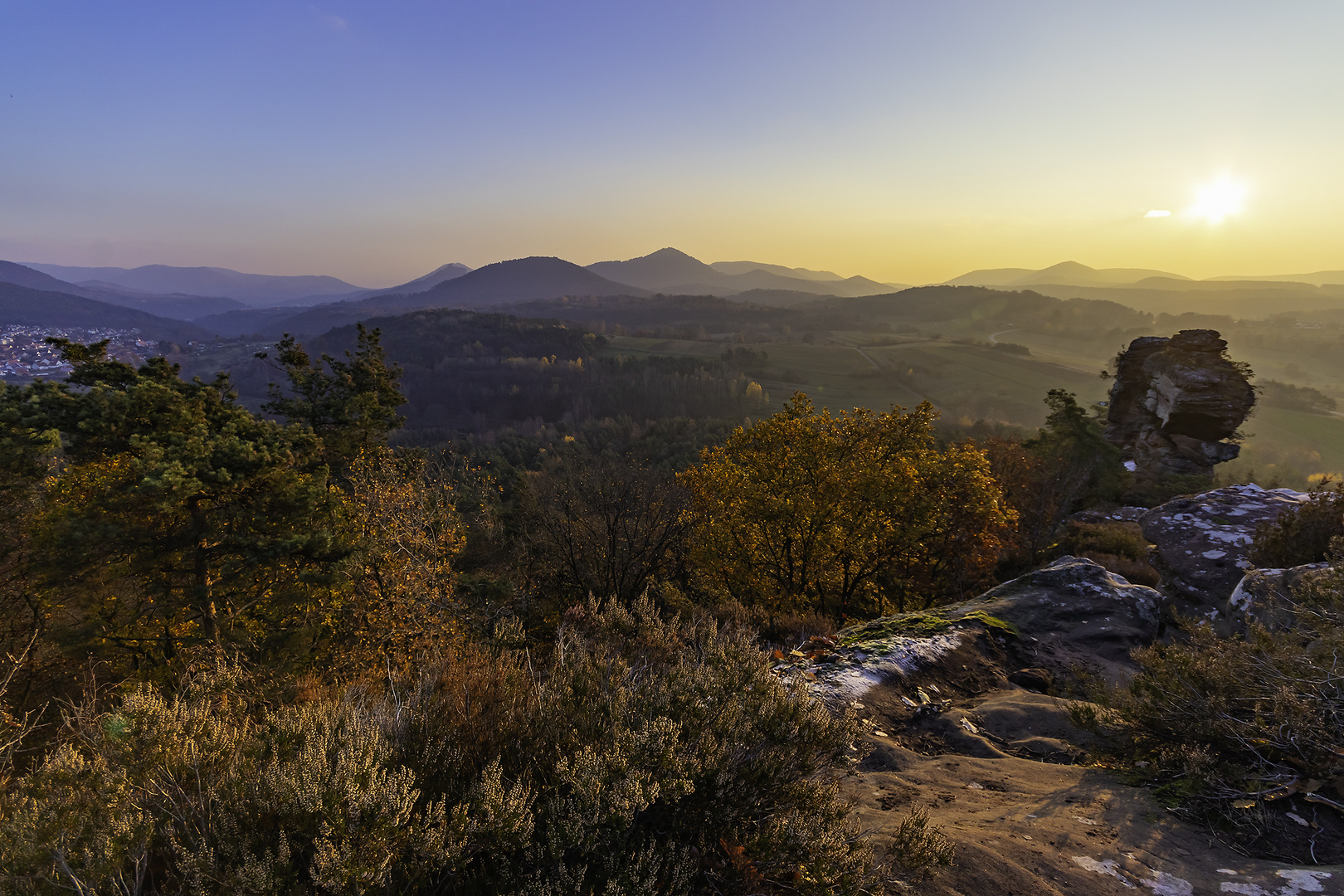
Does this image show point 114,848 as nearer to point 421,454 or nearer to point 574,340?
point 421,454

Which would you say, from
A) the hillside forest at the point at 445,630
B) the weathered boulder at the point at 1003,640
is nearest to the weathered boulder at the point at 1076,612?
the weathered boulder at the point at 1003,640

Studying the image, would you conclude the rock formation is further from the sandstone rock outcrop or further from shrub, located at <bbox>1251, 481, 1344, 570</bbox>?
the sandstone rock outcrop

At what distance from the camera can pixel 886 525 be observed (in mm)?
14055

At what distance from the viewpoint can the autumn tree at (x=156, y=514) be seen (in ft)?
39.7

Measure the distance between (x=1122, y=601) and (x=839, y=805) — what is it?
988 centimetres

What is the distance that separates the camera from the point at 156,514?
12680 millimetres

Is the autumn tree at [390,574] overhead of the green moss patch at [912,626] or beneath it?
beneath

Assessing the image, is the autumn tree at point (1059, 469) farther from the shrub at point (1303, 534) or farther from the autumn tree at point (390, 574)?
the autumn tree at point (390, 574)

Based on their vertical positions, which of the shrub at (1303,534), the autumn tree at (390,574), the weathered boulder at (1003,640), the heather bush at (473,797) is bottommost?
the autumn tree at (390,574)

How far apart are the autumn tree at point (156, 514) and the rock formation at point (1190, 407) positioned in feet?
143

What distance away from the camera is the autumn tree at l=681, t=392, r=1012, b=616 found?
14.2m

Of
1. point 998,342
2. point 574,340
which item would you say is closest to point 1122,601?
point 574,340

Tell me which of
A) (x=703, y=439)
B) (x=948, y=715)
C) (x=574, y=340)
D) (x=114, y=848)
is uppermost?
(x=574, y=340)

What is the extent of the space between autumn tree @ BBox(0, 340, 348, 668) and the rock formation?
143ft
